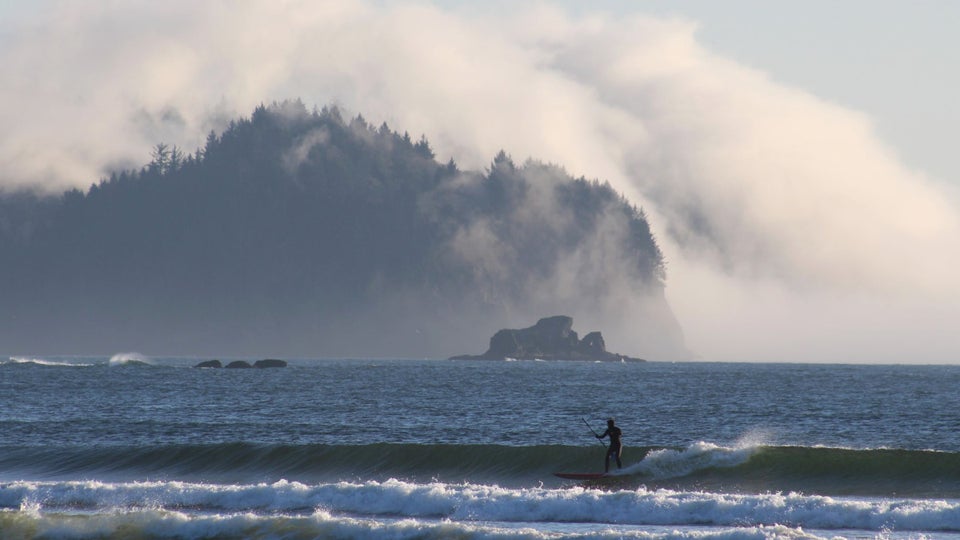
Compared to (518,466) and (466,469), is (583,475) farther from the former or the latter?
(466,469)

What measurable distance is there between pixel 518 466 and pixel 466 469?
2040mm

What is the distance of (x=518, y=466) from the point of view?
154ft

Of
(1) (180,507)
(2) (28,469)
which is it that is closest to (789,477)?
(1) (180,507)

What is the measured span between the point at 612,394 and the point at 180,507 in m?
67.9

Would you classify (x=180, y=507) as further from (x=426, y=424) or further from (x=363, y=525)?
(x=426, y=424)

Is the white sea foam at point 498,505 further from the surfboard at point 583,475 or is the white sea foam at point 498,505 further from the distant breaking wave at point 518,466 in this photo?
the distant breaking wave at point 518,466

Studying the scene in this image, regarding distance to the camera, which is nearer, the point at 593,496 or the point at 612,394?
the point at 593,496

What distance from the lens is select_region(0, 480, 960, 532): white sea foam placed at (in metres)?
33.3

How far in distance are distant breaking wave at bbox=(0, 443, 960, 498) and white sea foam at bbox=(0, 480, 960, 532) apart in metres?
5.74

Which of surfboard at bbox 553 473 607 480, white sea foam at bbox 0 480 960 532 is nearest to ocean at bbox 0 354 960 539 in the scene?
white sea foam at bbox 0 480 960 532

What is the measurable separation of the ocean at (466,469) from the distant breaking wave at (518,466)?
117mm

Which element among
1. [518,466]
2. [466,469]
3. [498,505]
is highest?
[518,466]

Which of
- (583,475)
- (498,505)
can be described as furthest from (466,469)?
(498,505)

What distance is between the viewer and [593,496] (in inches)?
1393
